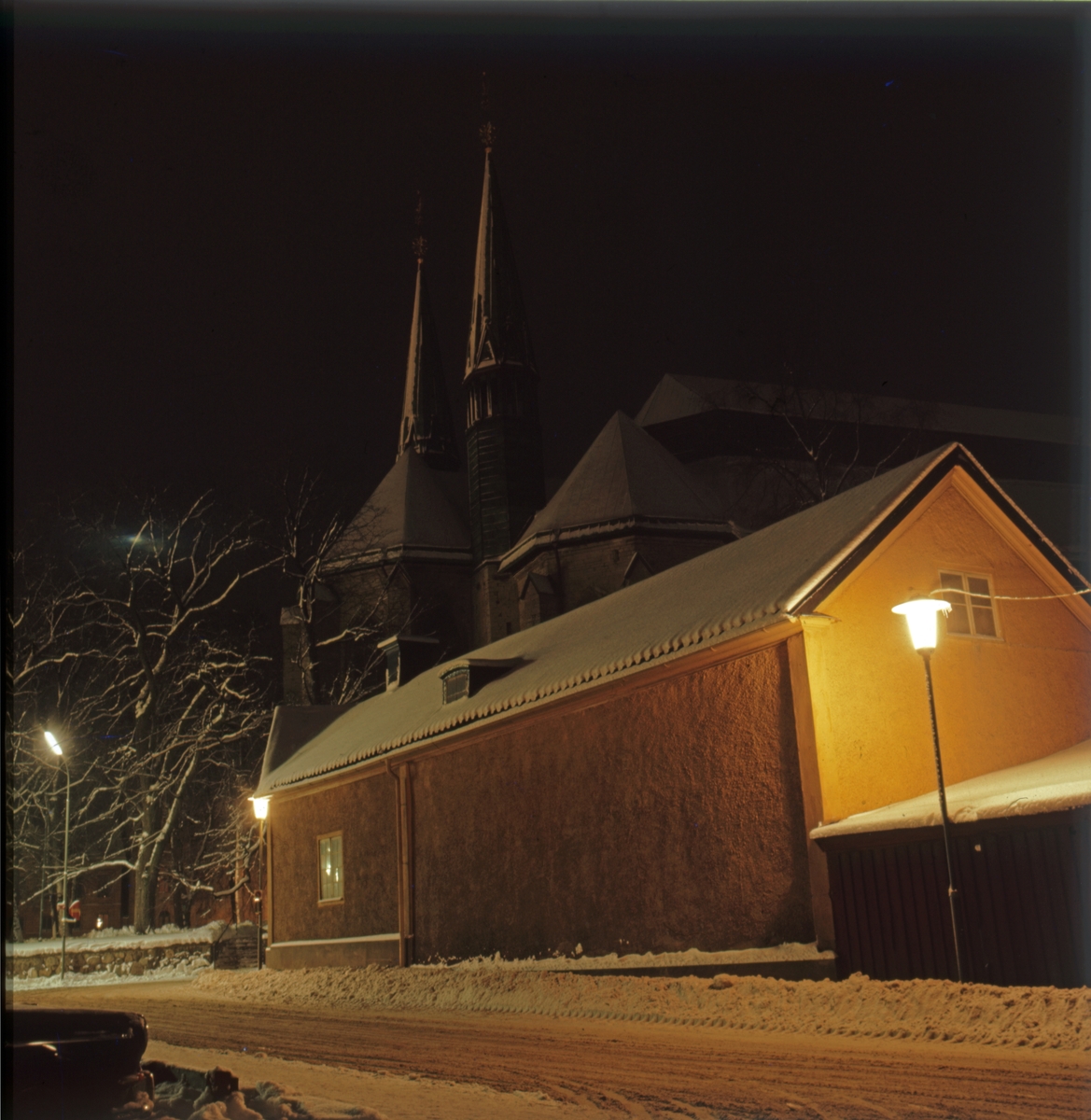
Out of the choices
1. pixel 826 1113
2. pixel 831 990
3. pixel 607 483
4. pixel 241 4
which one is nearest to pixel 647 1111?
pixel 826 1113

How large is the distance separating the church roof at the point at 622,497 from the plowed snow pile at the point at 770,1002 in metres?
22.6

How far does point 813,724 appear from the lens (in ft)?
39.3

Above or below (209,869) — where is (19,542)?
above

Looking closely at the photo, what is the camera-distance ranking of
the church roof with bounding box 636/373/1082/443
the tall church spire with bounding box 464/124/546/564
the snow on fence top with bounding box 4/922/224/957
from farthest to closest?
the tall church spire with bounding box 464/124/546/564 → the church roof with bounding box 636/373/1082/443 → the snow on fence top with bounding box 4/922/224/957

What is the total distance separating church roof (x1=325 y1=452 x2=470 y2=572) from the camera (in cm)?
4528

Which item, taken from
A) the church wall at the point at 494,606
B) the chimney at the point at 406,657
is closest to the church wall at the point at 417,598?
the church wall at the point at 494,606

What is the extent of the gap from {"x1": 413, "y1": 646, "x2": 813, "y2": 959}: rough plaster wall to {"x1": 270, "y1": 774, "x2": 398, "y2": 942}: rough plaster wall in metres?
1.33

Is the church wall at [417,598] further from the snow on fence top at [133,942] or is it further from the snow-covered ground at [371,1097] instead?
the snow-covered ground at [371,1097]

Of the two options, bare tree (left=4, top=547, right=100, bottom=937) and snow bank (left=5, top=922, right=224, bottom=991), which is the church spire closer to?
bare tree (left=4, top=547, right=100, bottom=937)

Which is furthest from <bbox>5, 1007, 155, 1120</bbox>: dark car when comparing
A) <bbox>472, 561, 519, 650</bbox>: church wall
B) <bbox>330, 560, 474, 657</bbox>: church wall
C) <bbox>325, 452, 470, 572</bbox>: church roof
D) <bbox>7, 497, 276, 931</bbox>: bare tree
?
<bbox>330, 560, 474, 657</bbox>: church wall

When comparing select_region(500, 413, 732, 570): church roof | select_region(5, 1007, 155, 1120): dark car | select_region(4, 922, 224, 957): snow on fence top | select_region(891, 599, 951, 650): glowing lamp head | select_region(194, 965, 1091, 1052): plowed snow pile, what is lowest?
select_region(4, 922, 224, 957): snow on fence top

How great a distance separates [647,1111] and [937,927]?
5.01m

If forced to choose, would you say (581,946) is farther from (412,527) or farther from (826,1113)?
(412,527)

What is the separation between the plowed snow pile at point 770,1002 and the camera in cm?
844
